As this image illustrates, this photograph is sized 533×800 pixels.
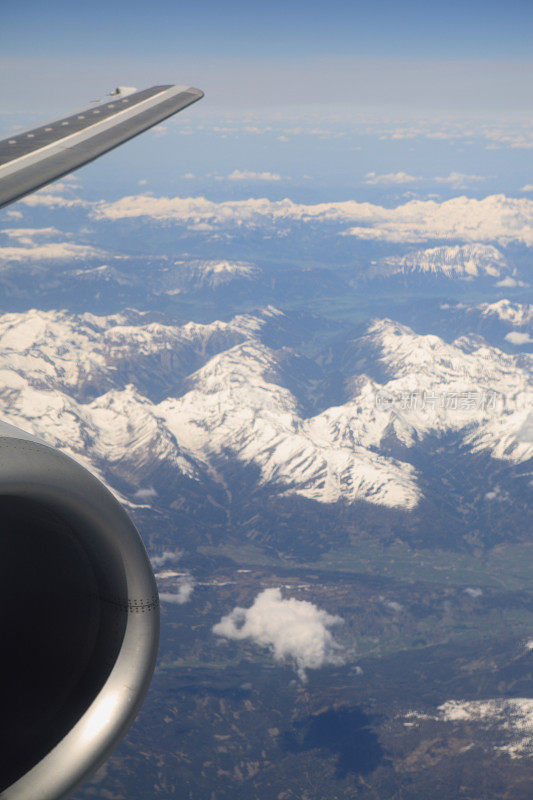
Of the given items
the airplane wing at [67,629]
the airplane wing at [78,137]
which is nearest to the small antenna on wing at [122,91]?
the airplane wing at [78,137]

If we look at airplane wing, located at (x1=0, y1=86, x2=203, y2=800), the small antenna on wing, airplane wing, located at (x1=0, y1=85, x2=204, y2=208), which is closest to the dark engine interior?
airplane wing, located at (x1=0, y1=86, x2=203, y2=800)

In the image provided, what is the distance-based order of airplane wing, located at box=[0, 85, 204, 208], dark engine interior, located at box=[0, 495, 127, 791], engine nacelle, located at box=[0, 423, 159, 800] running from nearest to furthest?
engine nacelle, located at box=[0, 423, 159, 800] < dark engine interior, located at box=[0, 495, 127, 791] < airplane wing, located at box=[0, 85, 204, 208]

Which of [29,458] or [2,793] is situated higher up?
[29,458]

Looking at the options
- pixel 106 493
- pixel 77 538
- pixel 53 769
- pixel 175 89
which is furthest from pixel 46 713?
pixel 175 89

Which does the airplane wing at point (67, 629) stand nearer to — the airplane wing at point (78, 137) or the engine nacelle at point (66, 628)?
the engine nacelle at point (66, 628)

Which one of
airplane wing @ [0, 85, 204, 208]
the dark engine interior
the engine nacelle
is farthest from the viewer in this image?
airplane wing @ [0, 85, 204, 208]

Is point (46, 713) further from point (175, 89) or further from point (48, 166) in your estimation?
point (175, 89)

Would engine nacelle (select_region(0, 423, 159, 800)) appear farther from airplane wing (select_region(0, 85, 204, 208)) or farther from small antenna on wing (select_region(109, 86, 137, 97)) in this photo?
small antenna on wing (select_region(109, 86, 137, 97))
